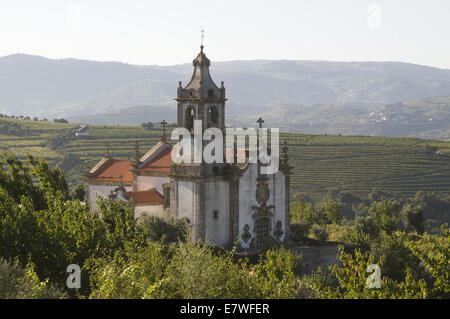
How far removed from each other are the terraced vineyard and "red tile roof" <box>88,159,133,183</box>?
59514mm

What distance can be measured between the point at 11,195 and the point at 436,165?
4566 inches

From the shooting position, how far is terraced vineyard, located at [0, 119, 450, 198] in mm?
128250

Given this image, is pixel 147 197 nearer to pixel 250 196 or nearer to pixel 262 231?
pixel 250 196

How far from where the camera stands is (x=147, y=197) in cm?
5234

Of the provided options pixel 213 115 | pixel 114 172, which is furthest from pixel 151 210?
pixel 213 115

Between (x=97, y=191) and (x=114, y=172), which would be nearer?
(x=97, y=191)

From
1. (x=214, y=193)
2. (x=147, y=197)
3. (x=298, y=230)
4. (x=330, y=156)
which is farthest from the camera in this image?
(x=330, y=156)

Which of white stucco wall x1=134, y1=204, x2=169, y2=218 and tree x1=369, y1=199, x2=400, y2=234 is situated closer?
white stucco wall x1=134, y1=204, x2=169, y2=218

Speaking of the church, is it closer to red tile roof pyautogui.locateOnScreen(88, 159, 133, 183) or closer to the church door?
the church door

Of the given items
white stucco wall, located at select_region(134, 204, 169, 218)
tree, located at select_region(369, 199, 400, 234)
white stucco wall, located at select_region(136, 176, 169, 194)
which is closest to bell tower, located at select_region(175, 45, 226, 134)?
white stucco wall, located at select_region(136, 176, 169, 194)

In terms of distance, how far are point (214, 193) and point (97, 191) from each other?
49.8 feet

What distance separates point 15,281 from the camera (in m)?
23.9

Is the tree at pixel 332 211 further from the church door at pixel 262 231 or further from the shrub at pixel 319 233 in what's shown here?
the church door at pixel 262 231

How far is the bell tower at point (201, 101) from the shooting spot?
4928 cm
